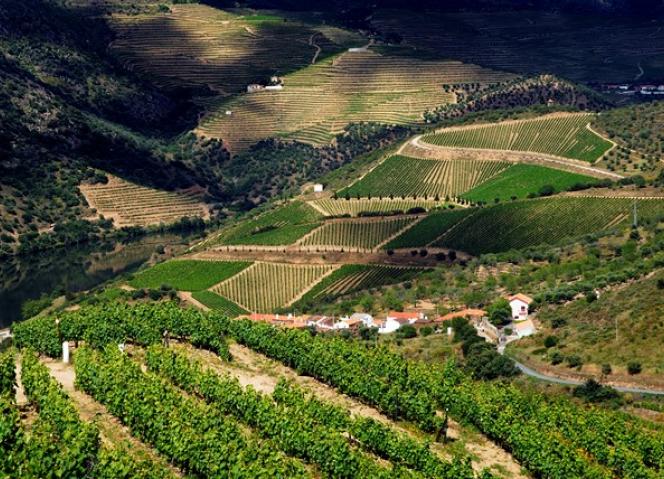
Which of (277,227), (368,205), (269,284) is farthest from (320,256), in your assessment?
(368,205)

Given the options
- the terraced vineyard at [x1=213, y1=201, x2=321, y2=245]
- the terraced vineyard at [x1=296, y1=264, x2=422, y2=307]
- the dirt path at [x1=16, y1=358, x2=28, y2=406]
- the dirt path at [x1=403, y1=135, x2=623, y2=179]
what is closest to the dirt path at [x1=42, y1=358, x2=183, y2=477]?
the dirt path at [x1=16, y1=358, x2=28, y2=406]

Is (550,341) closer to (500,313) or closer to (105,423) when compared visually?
(500,313)

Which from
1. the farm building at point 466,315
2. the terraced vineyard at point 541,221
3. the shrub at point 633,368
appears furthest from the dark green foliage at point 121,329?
the terraced vineyard at point 541,221

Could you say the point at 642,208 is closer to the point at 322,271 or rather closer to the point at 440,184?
the point at 322,271

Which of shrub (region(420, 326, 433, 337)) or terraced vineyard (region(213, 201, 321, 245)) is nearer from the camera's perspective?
shrub (region(420, 326, 433, 337))

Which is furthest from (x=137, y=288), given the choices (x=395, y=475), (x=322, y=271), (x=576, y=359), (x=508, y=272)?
(x=395, y=475)

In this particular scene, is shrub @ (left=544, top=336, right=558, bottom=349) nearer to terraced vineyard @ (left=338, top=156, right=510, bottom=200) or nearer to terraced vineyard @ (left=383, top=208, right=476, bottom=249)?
terraced vineyard @ (left=383, top=208, right=476, bottom=249)
